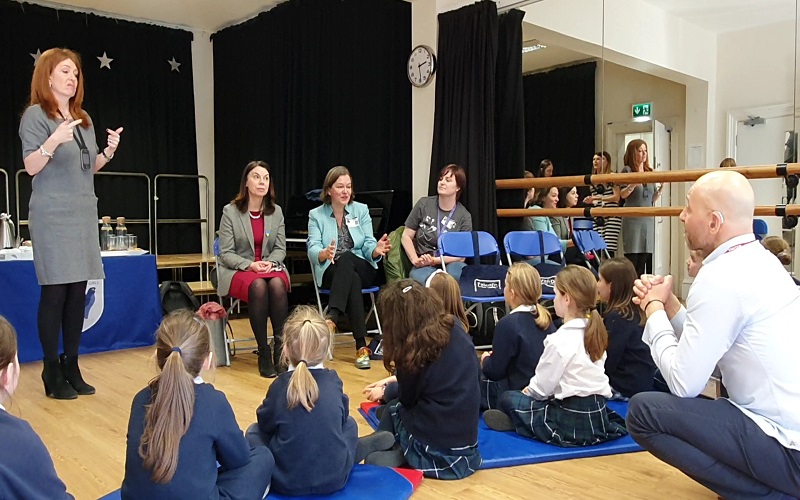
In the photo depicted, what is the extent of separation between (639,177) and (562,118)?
911 mm

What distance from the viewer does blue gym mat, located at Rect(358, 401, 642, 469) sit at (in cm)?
242

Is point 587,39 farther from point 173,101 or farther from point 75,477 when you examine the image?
point 173,101

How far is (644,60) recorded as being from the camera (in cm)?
450

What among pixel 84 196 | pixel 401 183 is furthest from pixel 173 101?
pixel 84 196

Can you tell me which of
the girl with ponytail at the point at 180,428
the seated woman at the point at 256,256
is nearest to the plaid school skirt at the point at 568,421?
the girl with ponytail at the point at 180,428

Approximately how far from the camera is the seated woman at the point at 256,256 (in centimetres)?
393

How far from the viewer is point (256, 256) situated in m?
4.20

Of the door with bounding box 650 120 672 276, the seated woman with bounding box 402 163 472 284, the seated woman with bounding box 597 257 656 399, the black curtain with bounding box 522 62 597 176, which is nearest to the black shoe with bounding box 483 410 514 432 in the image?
the seated woman with bounding box 597 257 656 399

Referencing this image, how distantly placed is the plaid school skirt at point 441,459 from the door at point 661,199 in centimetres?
261

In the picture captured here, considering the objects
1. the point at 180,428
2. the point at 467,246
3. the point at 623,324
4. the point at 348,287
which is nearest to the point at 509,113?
the point at 467,246

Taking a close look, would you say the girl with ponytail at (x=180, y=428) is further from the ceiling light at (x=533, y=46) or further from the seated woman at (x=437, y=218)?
the ceiling light at (x=533, y=46)

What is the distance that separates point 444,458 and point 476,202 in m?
2.79

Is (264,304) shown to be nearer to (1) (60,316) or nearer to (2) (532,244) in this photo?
(1) (60,316)

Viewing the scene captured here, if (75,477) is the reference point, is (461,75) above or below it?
above
